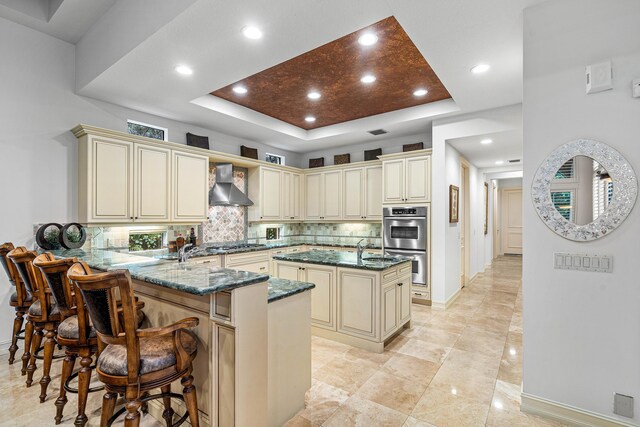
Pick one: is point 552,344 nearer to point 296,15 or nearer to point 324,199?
point 296,15

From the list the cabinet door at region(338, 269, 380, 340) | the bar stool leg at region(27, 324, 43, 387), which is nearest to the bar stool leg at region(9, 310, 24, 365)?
the bar stool leg at region(27, 324, 43, 387)

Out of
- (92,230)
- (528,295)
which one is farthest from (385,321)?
(92,230)

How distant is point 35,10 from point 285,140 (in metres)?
3.70

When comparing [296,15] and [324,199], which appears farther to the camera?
[324,199]

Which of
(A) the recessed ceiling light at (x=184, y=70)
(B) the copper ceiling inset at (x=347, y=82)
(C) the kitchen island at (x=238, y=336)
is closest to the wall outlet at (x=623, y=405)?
(C) the kitchen island at (x=238, y=336)

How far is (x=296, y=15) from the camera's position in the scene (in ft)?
7.36

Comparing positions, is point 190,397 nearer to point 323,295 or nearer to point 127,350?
point 127,350

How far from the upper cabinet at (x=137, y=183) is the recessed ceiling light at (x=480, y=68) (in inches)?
150

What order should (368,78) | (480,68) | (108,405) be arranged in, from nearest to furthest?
(108,405)
(480,68)
(368,78)

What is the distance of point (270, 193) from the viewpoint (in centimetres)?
586

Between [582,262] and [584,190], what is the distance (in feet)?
1.55

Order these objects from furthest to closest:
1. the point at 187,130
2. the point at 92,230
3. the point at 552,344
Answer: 1. the point at 187,130
2. the point at 92,230
3. the point at 552,344

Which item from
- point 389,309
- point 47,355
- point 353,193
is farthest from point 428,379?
point 353,193

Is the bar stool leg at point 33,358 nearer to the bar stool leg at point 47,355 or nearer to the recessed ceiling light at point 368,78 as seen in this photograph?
the bar stool leg at point 47,355
